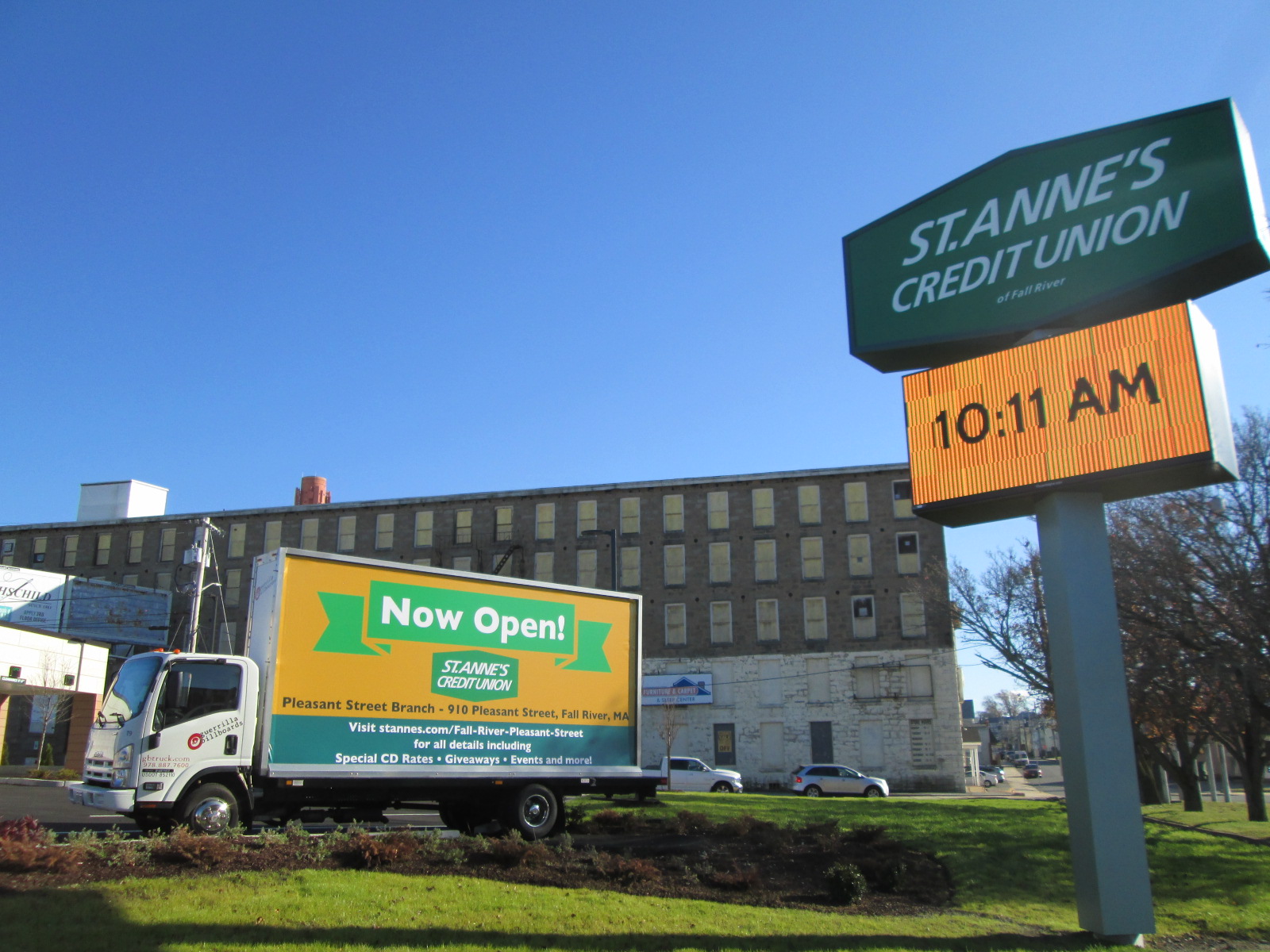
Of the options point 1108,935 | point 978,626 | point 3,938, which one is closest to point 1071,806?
point 1108,935

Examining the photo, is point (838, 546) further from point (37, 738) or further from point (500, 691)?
point (37, 738)

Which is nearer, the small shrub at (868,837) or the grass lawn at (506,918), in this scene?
the grass lawn at (506,918)

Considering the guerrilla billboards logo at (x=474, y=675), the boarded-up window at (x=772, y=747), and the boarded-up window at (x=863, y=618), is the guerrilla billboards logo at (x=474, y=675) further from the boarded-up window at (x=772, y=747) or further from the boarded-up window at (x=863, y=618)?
the boarded-up window at (x=863, y=618)

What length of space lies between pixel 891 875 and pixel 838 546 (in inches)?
1552

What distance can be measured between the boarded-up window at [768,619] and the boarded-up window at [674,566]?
4.17 meters

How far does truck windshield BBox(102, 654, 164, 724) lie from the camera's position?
43.7ft

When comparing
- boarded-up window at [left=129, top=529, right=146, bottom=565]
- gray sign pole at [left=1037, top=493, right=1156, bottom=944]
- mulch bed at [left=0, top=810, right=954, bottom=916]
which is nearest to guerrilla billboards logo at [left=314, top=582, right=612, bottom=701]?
mulch bed at [left=0, top=810, right=954, bottom=916]

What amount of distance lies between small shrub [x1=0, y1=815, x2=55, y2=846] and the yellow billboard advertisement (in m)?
3.14

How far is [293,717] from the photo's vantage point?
13.5m

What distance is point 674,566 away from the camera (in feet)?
172

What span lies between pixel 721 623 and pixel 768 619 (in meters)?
2.44

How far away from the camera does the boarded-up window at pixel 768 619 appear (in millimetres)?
50406

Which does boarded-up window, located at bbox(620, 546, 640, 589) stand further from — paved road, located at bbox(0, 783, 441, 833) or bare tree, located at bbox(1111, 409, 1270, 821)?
bare tree, located at bbox(1111, 409, 1270, 821)

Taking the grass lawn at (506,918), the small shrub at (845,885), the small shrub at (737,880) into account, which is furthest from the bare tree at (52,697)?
the small shrub at (845,885)
